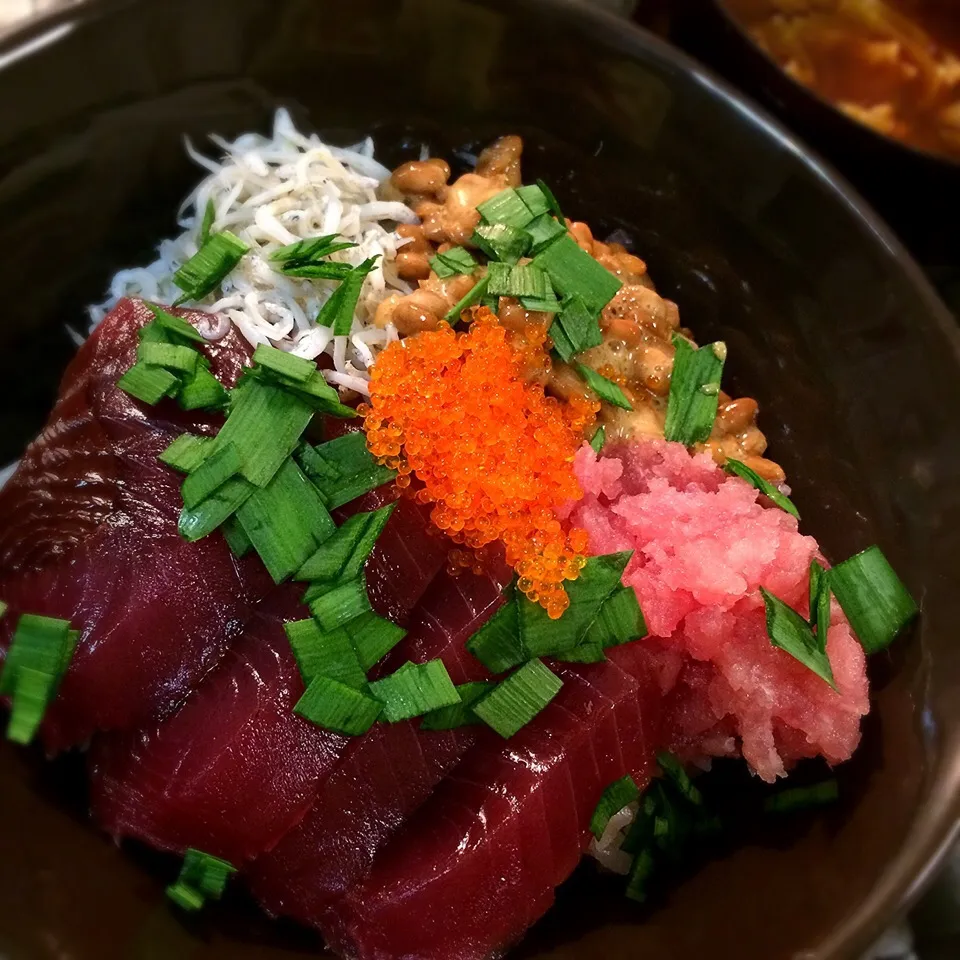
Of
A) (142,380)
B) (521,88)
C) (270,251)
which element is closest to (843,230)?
(521,88)

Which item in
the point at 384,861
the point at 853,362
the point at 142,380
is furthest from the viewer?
the point at 853,362

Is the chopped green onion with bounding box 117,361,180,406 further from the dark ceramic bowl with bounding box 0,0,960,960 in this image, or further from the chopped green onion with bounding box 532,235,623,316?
the chopped green onion with bounding box 532,235,623,316

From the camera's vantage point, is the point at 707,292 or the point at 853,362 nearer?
the point at 853,362

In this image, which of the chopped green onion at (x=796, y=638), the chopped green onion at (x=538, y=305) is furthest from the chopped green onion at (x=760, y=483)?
the chopped green onion at (x=538, y=305)

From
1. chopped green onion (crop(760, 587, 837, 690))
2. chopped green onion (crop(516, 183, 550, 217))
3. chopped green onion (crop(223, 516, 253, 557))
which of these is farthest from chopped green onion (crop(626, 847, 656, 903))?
chopped green onion (crop(516, 183, 550, 217))

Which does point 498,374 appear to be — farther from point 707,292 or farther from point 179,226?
point 179,226
